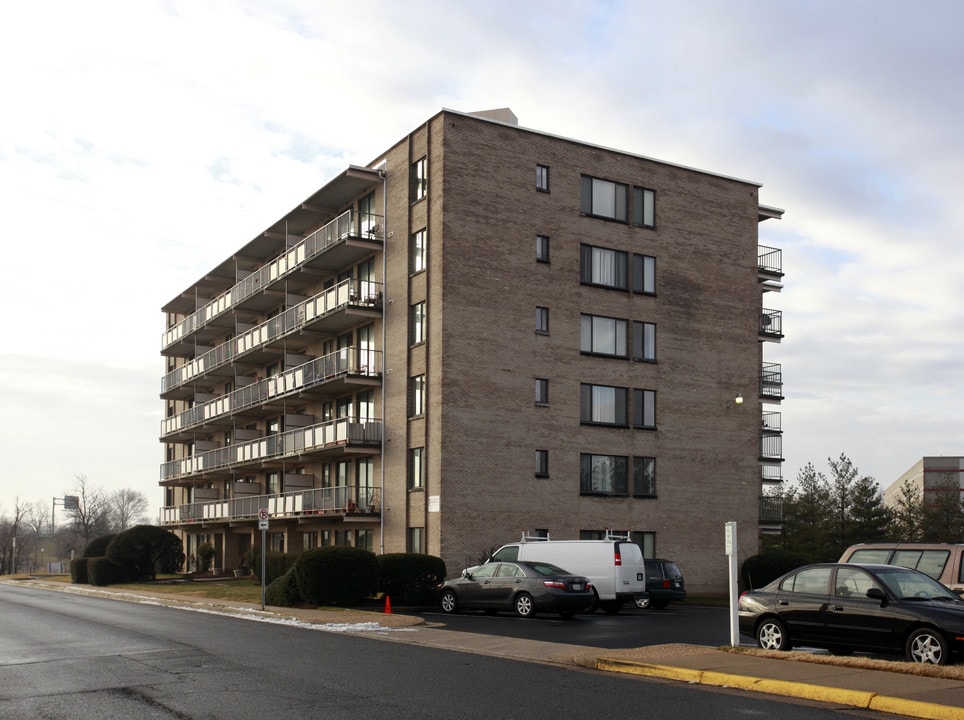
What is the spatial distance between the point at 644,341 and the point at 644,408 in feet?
8.78

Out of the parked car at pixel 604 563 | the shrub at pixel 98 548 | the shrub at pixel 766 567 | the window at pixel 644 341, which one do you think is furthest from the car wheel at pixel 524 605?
the shrub at pixel 98 548

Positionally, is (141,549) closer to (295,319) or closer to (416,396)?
(295,319)

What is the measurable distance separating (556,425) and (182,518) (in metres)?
30.2

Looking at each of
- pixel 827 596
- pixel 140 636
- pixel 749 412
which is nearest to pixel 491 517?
pixel 749 412

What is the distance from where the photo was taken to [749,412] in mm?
45938

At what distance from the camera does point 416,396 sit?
39844 millimetres

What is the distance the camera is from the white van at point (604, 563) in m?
29.3

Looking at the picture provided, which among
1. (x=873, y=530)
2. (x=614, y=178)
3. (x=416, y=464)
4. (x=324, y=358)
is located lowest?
(x=873, y=530)

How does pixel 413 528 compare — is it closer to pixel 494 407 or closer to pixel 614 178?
pixel 494 407

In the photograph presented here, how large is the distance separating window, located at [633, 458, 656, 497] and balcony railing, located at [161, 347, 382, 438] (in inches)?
419

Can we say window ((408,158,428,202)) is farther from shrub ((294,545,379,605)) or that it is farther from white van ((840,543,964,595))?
white van ((840,543,964,595))

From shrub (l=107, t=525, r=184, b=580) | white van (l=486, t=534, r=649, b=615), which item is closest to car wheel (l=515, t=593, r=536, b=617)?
white van (l=486, t=534, r=649, b=615)

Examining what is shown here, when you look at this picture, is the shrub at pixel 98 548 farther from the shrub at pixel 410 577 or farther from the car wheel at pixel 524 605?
the car wheel at pixel 524 605

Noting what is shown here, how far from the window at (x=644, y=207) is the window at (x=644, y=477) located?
9.50m
